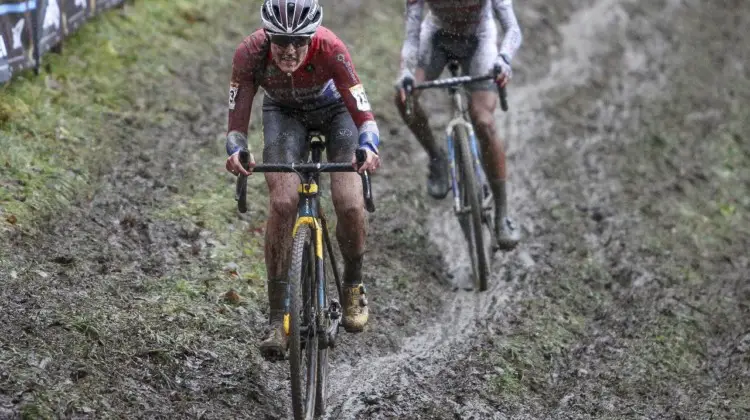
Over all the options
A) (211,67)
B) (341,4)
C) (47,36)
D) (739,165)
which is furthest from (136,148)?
(739,165)

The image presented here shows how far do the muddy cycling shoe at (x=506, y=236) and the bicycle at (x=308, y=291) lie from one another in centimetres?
308

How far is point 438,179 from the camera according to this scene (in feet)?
31.9

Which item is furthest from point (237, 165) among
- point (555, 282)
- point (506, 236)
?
point (555, 282)

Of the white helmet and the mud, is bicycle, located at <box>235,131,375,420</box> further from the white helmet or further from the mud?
the white helmet

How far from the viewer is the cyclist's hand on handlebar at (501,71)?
8305 millimetres

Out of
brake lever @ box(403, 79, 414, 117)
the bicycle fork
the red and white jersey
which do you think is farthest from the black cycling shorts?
the bicycle fork

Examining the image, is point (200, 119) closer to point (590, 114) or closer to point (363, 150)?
point (363, 150)

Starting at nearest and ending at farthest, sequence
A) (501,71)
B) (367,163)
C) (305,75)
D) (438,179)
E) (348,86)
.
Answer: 1. (367,163)
2. (348,86)
3. (305,75)
4. (501,71)
5. (438,179)

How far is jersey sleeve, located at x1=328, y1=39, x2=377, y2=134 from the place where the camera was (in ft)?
20.3

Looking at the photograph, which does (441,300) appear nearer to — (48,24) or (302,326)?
(302,326)

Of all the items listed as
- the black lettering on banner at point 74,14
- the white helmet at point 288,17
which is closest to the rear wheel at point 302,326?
the white helmet at point 288,17

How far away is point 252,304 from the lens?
757 centimetres

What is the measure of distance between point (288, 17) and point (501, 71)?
9.92ft

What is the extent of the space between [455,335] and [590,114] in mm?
6740
